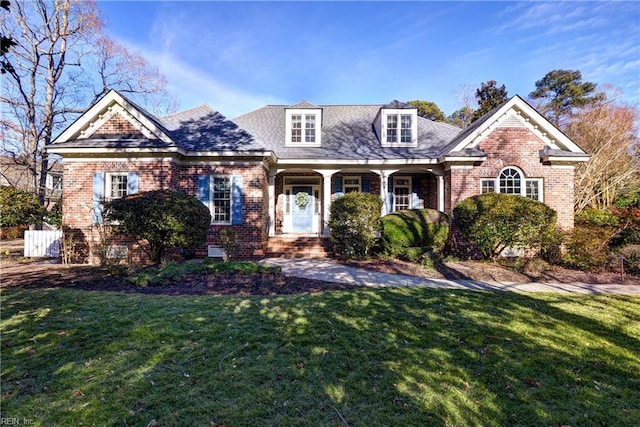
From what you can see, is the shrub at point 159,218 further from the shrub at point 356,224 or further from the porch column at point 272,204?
the porch column at point 272,204

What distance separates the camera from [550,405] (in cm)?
271

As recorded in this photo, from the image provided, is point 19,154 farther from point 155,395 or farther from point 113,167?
point 155,395

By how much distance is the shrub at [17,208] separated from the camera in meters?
10.4

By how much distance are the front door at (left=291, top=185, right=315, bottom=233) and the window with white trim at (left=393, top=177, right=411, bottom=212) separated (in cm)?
382

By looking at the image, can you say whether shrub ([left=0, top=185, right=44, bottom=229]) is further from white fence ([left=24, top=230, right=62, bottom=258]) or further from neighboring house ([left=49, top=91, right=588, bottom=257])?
neighboring house ([left=49, top=91, right=588, bottom=257])

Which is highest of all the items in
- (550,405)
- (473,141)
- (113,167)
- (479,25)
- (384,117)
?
(479,25)

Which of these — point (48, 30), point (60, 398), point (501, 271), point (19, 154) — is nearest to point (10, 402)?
point (60, 398)

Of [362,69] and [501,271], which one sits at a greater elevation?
[362,69]

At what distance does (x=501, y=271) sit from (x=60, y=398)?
29.7 ft

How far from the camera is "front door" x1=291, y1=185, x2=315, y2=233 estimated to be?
1412 cm

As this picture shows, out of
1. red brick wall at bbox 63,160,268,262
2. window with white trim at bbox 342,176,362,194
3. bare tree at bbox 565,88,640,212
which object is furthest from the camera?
bare tree at bbox 565,88,640,212

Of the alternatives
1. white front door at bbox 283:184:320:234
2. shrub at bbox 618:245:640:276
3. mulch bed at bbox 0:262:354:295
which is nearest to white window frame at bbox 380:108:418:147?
white front door at bbox 283:184:320:234

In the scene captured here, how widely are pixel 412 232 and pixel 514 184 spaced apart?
4.95m

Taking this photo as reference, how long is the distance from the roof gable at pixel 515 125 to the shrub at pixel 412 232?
10.5 feet
